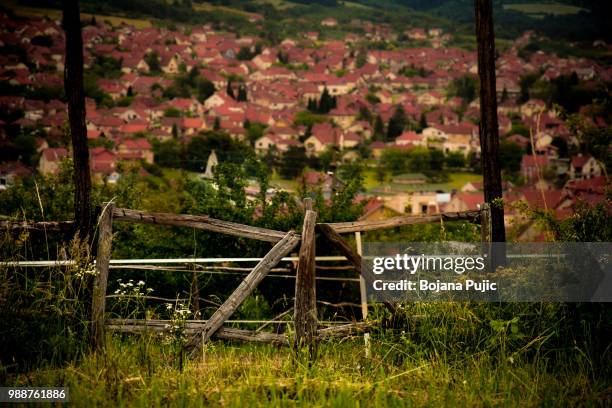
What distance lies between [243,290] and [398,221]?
1244 mm

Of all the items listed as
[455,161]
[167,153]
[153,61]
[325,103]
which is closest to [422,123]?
[325,103]

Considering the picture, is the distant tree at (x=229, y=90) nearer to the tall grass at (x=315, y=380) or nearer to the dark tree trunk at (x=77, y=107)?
the dark tree trunk at (x=77, y=107)

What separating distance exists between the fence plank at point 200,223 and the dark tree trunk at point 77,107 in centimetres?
120

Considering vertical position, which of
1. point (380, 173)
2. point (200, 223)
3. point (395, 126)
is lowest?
point (380, 173)

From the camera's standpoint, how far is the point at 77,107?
17.1ft

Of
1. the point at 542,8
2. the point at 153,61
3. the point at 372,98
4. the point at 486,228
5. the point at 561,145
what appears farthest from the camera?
the point at 372,98

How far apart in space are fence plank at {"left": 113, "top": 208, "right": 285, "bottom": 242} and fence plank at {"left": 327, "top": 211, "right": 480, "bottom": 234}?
0.38 metres

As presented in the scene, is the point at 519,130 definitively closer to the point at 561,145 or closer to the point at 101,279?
the point at 561,145

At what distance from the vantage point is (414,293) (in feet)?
14.3

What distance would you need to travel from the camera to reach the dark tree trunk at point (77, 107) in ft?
17.0

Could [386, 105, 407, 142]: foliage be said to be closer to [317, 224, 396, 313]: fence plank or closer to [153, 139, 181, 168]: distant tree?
[153, 139, 181, 168]: distant tree

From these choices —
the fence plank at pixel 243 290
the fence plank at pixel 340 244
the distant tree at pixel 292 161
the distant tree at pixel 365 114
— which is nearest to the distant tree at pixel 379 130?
the distant tree at pixel 365 114

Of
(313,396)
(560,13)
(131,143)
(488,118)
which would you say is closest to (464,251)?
(488,118)

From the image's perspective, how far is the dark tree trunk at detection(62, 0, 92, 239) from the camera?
517 centimetres
